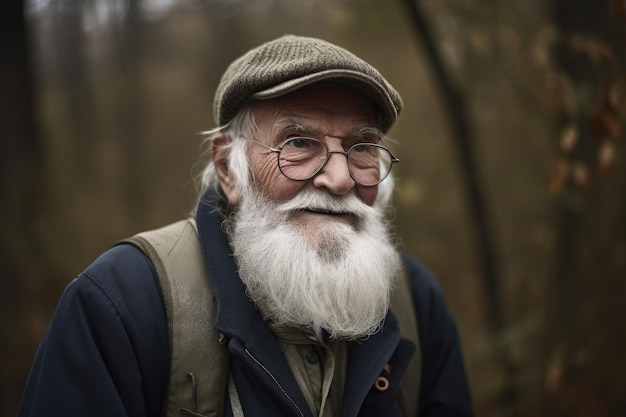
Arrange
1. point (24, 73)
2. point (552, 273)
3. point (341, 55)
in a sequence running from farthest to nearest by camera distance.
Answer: point (24, 73), point (552, 273), point (341, 55)

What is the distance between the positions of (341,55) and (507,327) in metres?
3.46

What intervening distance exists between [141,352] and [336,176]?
933 mm

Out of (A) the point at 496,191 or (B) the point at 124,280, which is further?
(A) the point at 496,191

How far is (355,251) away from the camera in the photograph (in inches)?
92.4

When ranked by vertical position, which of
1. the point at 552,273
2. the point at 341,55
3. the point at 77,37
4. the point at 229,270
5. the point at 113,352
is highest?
the point at 77,37

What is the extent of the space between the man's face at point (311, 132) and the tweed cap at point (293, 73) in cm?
8

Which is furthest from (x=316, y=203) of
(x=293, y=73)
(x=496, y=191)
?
(x=496, y=191)

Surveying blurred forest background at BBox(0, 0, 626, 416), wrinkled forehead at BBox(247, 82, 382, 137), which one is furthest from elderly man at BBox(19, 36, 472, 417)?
blurred forest background at BBox(0, 0, 626, 416)

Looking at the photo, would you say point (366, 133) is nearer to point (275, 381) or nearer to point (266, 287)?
point (266, 287)

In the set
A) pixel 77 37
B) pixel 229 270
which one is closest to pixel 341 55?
pixel 229 270

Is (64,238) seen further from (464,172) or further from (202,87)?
(202,87)

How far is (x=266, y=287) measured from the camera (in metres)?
2.29

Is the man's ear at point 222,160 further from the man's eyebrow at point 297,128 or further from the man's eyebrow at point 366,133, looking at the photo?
the man's eyebrow at point 366,133

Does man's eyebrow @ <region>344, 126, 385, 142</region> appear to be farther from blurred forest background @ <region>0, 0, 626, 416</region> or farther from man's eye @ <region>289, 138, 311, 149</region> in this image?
blurred forest background @ <region>0, 0, 626, 416</region>
